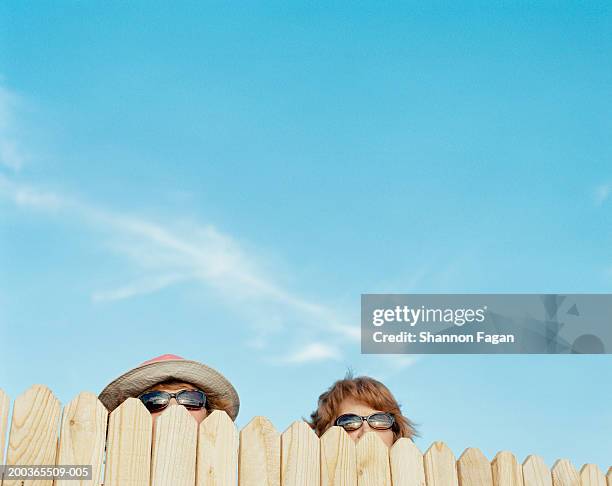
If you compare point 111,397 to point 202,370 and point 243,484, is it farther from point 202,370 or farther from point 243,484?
point 243,484

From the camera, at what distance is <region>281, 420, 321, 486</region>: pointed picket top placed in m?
3.48

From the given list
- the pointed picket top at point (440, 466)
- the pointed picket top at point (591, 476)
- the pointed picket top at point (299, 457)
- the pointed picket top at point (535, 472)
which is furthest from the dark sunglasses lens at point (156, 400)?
the pointed picket top at point (591, 476)

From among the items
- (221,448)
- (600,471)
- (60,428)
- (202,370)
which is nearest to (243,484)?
(221,448)

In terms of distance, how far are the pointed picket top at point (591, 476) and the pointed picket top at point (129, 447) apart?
7.26 ft

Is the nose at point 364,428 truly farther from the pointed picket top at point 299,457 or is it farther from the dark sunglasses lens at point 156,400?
the dark sunglasses lens at point 156,400

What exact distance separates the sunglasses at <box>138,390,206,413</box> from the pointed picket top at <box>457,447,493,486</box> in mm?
1399

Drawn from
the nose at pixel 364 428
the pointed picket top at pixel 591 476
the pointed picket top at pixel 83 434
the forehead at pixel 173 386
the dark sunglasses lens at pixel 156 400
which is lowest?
the pointed picket top at pixel 591 476

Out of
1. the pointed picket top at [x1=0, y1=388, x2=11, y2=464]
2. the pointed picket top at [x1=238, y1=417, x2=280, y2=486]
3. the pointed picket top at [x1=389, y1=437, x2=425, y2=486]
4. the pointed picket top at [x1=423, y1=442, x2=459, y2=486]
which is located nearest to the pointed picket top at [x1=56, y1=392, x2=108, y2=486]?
the pointed picket top at [x1=0, y1=388, x2=11, y2=464]

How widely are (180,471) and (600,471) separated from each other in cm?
221

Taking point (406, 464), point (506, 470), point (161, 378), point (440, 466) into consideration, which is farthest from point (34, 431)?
point (506, 470)

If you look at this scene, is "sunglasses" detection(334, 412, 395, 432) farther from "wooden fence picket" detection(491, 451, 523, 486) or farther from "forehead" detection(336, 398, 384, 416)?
"wooden fence picket" detection(491, 451, 523, 486)

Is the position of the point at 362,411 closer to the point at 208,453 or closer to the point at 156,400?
the point at 156,400

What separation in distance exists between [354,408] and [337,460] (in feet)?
3.52

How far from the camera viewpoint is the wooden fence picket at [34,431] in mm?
3126
